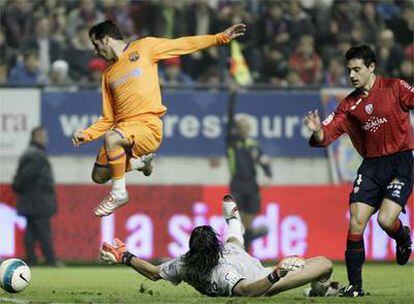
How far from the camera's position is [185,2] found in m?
23.1

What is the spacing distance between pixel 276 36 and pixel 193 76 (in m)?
1.65

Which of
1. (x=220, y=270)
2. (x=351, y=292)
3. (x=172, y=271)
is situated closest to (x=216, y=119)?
(x=351, y=292)

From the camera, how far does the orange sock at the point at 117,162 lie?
47.0 feet

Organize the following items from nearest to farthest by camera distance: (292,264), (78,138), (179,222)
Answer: (292,264)
(78,138)
(179,222)

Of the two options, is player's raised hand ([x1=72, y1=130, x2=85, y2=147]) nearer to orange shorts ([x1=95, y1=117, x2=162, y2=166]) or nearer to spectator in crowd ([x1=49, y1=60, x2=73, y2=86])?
orange shorts ([x1=95, y1=117, x2=162, y2=166])

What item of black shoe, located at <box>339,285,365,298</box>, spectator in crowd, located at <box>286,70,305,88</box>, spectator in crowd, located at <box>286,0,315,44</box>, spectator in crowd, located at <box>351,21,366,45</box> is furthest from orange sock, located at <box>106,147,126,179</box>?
spectator in crowd, located at <box>351,21,366,45</box>

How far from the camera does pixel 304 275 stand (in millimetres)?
12906

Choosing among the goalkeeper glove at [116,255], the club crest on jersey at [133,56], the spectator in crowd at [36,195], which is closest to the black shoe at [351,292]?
the goalkeeper glove at [116,255]

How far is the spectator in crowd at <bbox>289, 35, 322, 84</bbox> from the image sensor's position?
22859mm

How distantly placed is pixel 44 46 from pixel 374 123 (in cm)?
957

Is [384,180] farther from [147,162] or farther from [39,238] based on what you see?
[39,238]

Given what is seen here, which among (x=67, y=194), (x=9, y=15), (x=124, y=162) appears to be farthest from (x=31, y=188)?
(x=124, y=162)

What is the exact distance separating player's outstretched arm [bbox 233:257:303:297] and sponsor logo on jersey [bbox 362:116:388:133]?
2223 millimetres

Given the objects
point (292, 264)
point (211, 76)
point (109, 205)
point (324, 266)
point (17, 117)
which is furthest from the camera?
point (211, 76)
